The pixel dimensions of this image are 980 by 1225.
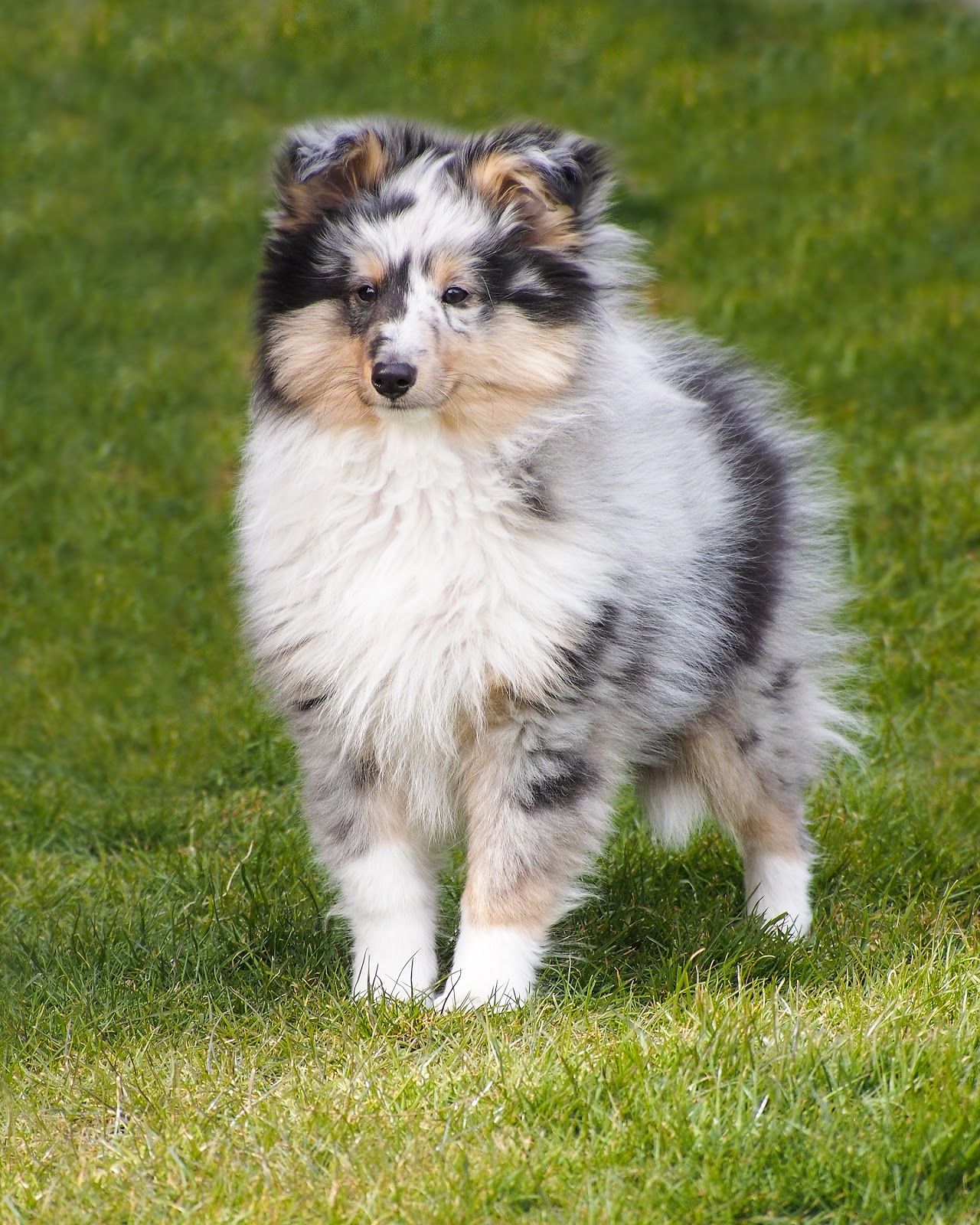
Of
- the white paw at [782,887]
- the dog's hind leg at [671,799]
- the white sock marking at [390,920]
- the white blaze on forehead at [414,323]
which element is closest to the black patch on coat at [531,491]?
the white blaze on forehead at [414,323]

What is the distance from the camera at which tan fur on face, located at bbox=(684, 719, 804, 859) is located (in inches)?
181

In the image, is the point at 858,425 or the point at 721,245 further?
the point at 721,245

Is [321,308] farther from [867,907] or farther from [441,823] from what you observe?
[867,907]

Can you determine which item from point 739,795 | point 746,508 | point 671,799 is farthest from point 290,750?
point 746,508

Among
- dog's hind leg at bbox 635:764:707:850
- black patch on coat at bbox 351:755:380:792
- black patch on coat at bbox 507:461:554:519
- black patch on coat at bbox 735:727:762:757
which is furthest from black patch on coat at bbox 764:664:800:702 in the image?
black patch on coat at bbox 351:755:380:792

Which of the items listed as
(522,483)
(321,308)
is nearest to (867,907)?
(522,483)

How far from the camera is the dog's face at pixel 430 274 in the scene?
3.77 metres

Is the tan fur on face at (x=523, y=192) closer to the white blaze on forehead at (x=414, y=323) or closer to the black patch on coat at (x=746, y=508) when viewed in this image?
the white blaze on forehead at (x=414, y=323)

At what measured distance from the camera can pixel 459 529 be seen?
3.88 metres

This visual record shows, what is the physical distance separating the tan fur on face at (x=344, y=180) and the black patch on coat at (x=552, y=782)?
4.63ft

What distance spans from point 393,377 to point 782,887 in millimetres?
1983

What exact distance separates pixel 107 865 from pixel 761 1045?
279 cm

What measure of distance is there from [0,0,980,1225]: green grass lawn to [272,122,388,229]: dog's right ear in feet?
6.21

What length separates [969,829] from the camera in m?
5.19
